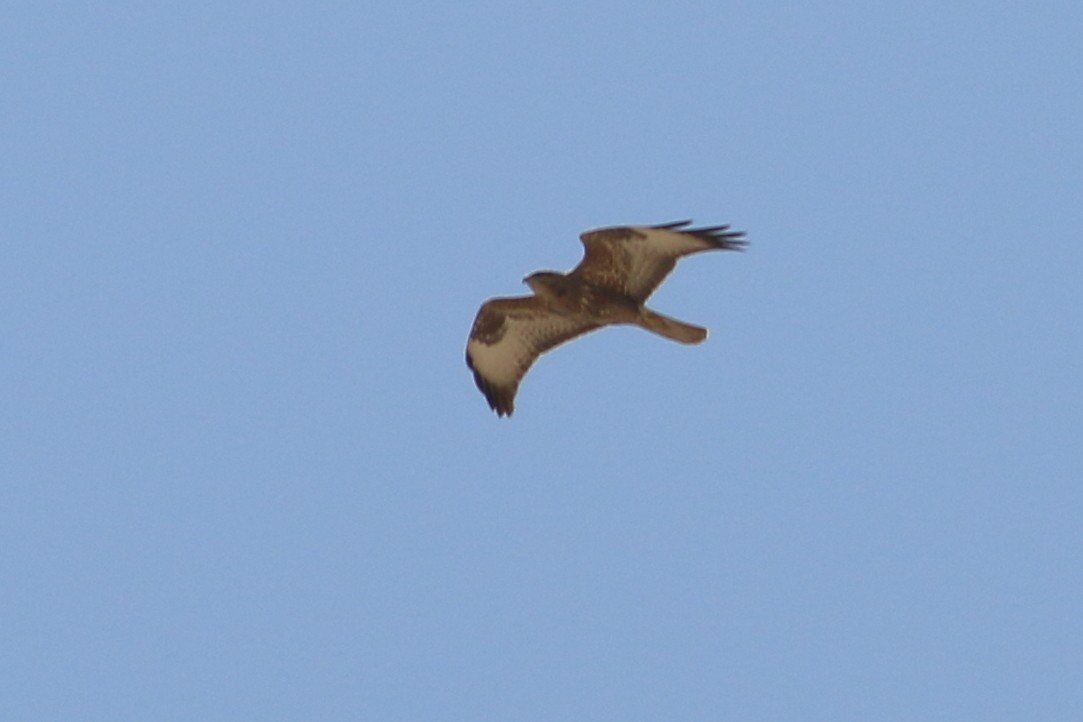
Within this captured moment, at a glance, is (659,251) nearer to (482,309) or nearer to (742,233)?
(742,233)

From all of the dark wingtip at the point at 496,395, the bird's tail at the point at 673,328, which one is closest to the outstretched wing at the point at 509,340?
the dark wingtip at the point at 496,395

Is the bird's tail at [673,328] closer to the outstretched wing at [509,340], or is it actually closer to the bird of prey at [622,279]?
the bird of prey at [622,279]

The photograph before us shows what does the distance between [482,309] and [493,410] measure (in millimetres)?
966

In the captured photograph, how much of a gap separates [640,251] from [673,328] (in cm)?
66

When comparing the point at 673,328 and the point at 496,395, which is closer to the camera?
the point at 673,328

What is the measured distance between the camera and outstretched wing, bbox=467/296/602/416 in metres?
18.4

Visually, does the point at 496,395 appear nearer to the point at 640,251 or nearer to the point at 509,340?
the point at 509,340

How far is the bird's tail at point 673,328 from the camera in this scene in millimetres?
17156

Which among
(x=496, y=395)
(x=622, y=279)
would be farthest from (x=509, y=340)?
(x=622, y=279)

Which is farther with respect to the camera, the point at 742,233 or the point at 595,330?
the point at 595,330

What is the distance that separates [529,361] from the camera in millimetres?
18812

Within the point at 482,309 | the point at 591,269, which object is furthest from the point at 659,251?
the point at 482,309

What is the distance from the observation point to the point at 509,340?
18.8m

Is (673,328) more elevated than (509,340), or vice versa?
(509,340)
